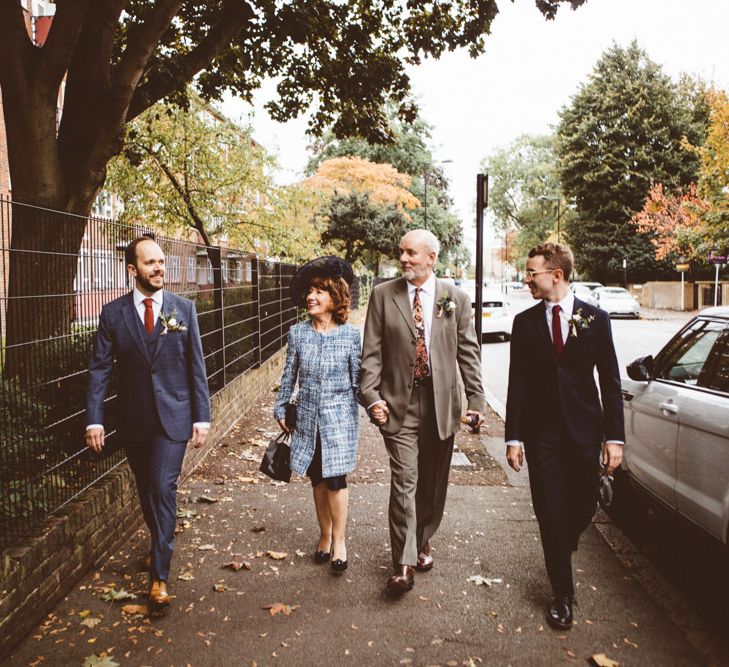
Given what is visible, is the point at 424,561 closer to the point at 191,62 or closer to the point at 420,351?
the point at 420,351

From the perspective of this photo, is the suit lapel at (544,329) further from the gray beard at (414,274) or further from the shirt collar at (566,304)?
the gray beard at (414,274)

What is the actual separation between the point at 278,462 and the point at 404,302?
4.29 feet

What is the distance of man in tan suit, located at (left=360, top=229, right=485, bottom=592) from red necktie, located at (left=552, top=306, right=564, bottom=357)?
571mm

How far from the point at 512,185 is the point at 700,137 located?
114 feet

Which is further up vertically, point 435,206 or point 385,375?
point 435,206

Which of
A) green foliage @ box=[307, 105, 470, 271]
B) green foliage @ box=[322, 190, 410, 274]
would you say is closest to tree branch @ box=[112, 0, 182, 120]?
green foliage @ box=[322, 190, 410, 274]

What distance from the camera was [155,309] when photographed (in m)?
4.15

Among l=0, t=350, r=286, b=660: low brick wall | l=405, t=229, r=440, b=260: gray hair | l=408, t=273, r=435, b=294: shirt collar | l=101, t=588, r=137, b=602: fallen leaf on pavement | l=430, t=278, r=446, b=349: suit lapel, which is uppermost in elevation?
l=405, t=229, r=440, b=260: gray hair

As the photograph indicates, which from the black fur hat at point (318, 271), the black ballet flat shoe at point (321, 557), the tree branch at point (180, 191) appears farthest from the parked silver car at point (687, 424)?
the tree branch at point (180, 191)

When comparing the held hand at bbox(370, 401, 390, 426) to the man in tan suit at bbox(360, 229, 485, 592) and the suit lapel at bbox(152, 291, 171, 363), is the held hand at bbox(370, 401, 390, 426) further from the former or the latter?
the suit lapel at bbox(152, 291, 171, 363)

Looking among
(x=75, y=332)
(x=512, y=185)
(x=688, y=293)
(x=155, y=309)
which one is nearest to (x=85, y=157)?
(x=75, y=332)

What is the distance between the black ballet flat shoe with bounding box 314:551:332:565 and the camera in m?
4.72

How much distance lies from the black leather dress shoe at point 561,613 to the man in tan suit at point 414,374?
82 cm

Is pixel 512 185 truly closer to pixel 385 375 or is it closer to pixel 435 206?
pixel 435 206
